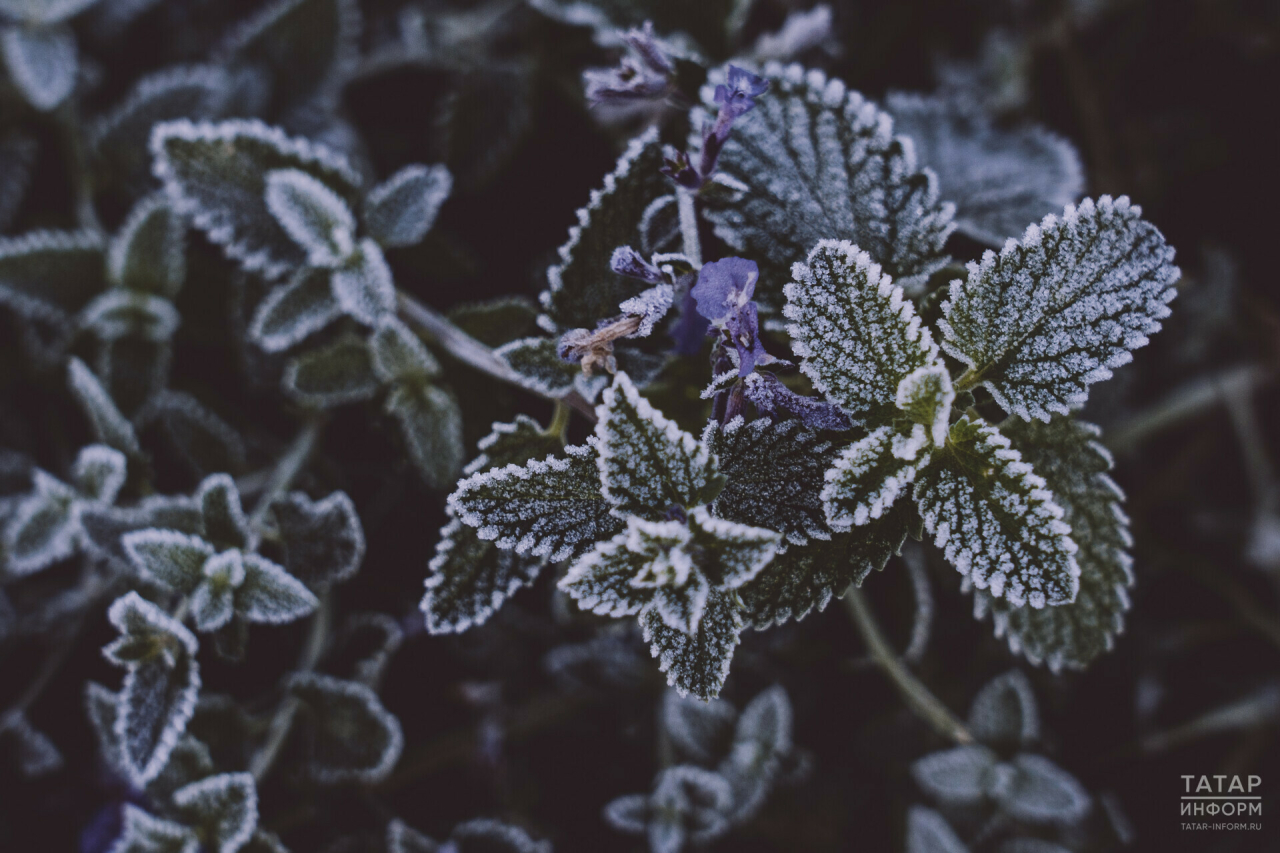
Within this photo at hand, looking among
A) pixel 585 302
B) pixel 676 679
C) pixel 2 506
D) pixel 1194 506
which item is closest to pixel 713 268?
pixel 585 302

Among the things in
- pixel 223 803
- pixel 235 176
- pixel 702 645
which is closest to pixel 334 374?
pixel 235 176

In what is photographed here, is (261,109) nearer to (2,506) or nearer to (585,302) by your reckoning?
(2,506)

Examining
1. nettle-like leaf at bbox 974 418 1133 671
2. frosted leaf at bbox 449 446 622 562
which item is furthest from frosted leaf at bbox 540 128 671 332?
nettle-like leaf at bbox 974 418 1133 671

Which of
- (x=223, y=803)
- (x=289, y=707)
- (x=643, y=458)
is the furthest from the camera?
(x=289, y=707)

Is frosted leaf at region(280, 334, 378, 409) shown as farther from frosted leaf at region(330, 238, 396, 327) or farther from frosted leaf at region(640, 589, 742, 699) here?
frosted leaf at region(640, 589, 742, 699)

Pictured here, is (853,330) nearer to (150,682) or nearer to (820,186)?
(820,186)

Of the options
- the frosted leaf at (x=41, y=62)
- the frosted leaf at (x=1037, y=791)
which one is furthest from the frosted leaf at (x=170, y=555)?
the frosted leaf at (x=1037, y=791)
